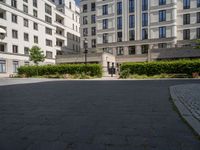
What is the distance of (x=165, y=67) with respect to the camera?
962 inches

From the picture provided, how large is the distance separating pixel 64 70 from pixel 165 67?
14.2 meters

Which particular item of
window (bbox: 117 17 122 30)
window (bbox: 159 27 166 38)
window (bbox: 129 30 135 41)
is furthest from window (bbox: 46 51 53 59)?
window (bbox: 159 27 166 38)

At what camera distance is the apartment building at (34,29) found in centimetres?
3784

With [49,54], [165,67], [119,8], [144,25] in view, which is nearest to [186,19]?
[144,25]

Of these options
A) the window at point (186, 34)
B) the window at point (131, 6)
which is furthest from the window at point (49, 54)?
the window at point (186, 34)

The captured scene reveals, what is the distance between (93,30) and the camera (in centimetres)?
5275

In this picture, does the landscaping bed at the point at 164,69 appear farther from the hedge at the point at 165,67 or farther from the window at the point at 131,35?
the window at the point at 131,35

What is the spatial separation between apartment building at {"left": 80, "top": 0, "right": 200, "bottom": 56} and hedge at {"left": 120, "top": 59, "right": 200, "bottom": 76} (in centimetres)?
1760

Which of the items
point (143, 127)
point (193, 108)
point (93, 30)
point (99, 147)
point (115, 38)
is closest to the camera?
point (99, 147)

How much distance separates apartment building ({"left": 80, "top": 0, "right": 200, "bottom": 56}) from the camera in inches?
1577

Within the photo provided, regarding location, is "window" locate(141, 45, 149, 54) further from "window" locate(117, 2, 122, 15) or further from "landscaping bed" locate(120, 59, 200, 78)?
"landscaping bed" locate(120, 59, 200, 78)

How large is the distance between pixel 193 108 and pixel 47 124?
4424 millimetres

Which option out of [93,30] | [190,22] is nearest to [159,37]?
[190,22]

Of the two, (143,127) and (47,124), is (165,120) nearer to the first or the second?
(143,127)
